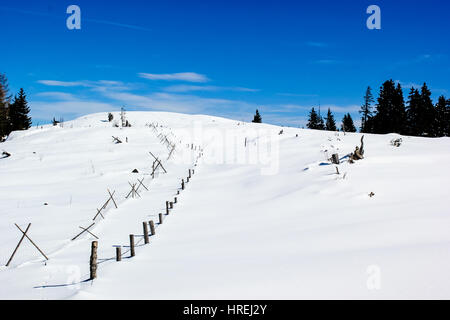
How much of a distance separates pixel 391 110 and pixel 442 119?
8814mm

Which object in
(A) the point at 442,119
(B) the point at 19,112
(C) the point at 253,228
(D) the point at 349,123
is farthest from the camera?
(D) the point at 349,123

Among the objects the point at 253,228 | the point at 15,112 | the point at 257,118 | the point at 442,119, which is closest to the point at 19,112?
the point at 15,112

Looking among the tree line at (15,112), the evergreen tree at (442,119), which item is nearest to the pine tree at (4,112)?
the tree line at (15,112)

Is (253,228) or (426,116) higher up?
(426,116)

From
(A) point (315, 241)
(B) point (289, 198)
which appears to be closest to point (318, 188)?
(B) point (289, 198)

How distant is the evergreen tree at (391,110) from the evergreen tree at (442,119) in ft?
21.5

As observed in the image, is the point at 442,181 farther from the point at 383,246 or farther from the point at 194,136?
the point at 194,136

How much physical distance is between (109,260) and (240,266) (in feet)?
11.2

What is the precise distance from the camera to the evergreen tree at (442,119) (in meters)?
45.3

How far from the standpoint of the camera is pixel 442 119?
150 ft

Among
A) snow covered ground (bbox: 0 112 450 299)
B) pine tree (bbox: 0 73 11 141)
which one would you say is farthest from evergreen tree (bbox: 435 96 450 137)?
pine tree (bbox: 0 73 11 141)

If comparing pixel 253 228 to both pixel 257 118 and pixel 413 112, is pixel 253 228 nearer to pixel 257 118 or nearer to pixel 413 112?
pixel 413 112

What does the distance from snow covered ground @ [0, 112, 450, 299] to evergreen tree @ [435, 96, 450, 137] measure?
3140cm
